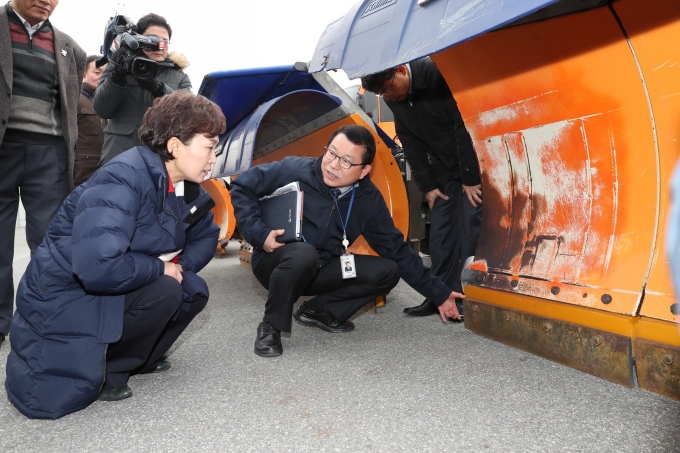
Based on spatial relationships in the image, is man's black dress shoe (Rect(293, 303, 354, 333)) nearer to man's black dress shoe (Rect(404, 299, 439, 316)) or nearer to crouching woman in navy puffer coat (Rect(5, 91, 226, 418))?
man's black dress shoe (Rect(404, 299, 439, 316))

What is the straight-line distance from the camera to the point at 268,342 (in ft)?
7.62

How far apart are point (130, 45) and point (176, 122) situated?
1.07 metres

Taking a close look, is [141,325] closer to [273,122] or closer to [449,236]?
[449,236]

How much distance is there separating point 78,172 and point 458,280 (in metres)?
3.14

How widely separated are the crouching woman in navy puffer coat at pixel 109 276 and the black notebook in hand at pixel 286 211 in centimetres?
62

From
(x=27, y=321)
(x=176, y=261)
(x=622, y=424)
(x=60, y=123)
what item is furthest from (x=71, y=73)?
(x=622, y=424)

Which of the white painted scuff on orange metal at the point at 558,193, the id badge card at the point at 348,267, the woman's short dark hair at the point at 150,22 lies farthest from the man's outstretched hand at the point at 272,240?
the woman's short dark hair at the point at 150,22

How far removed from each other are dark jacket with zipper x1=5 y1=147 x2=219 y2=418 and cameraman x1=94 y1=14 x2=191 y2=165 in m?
1.21

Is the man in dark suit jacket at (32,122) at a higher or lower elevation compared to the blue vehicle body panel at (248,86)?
lower

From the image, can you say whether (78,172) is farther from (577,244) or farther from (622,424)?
(622,424)

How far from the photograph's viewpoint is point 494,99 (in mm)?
2215

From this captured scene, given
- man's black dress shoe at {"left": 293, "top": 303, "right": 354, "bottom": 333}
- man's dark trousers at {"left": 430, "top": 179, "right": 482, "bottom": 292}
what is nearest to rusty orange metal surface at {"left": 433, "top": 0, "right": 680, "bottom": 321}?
man's dark trousers at {"left": 430, "top": 179, "right": 482, "bottom": 292}

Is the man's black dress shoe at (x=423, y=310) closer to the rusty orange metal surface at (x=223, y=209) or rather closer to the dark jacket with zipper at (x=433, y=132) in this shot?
the dark jacket with zipper at (x=433, y=132)

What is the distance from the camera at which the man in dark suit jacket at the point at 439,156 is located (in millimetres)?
2826
